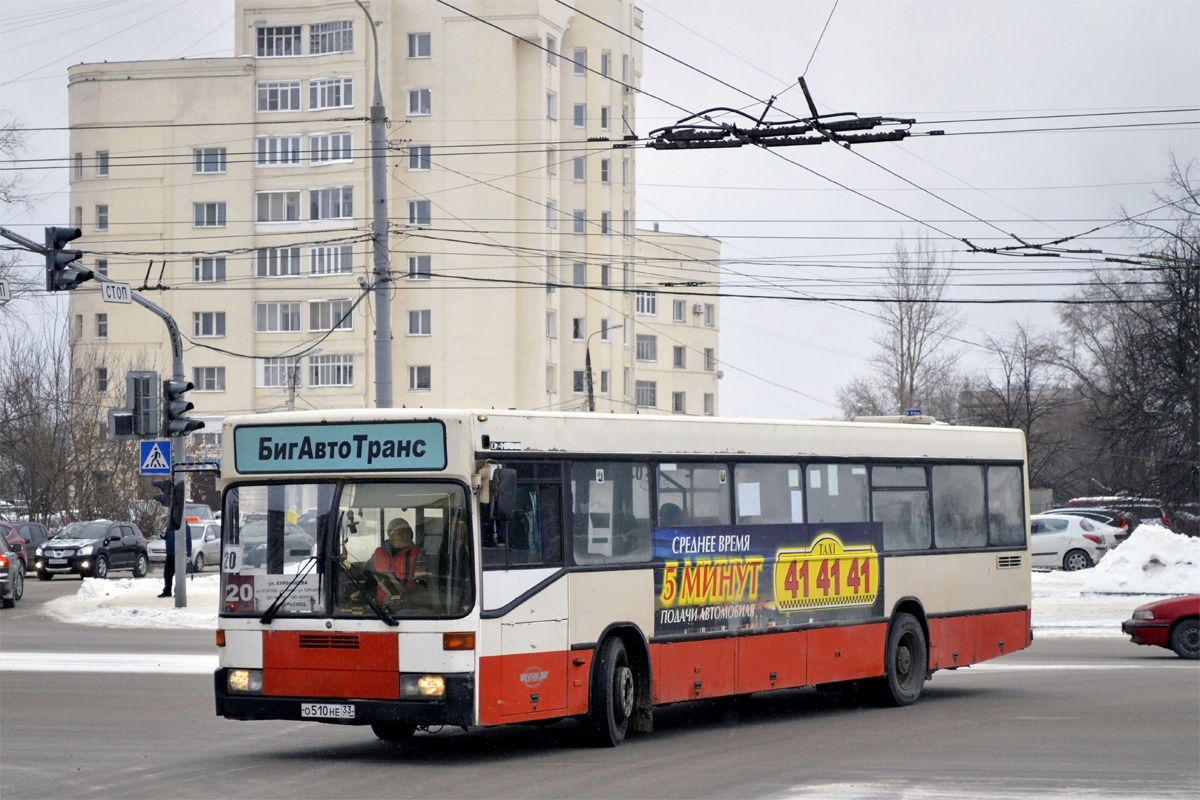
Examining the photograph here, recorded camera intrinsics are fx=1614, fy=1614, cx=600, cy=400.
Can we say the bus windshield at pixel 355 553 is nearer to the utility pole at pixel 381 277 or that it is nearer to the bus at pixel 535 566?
the bus at pixel 535 566

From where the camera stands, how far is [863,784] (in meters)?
10.6

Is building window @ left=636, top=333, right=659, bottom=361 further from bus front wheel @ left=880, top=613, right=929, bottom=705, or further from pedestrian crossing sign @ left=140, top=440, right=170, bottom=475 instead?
bus front wheel @ left=880, top=613, right=929, bottom=705

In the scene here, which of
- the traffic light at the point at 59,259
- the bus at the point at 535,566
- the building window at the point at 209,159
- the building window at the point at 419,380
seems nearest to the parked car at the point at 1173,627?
the bus at the point at 535,566

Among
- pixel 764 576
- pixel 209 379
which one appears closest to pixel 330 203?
pixel 209 379

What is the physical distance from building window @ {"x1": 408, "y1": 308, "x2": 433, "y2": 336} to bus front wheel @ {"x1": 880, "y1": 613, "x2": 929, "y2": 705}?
62.3 m

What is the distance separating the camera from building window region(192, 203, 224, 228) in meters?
78.3

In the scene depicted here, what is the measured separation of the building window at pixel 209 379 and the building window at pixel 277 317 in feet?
10.6

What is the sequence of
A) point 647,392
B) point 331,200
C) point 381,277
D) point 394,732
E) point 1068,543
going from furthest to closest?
point 647,392
point 331,200
point 1068,543
point 381,277
point 394,732

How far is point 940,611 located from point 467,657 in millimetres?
7026

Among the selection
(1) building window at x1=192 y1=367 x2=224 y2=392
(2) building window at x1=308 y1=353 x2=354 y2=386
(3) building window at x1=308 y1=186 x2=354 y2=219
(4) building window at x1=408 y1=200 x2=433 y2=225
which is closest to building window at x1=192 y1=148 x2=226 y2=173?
(3) building window at x1=308 y1=186 x2=354 y2=219

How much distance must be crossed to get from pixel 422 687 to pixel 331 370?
67.6 metres

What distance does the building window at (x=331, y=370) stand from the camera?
77.6 m

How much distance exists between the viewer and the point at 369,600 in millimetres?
11531

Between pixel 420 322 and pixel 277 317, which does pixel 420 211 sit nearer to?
pixel 420 322
